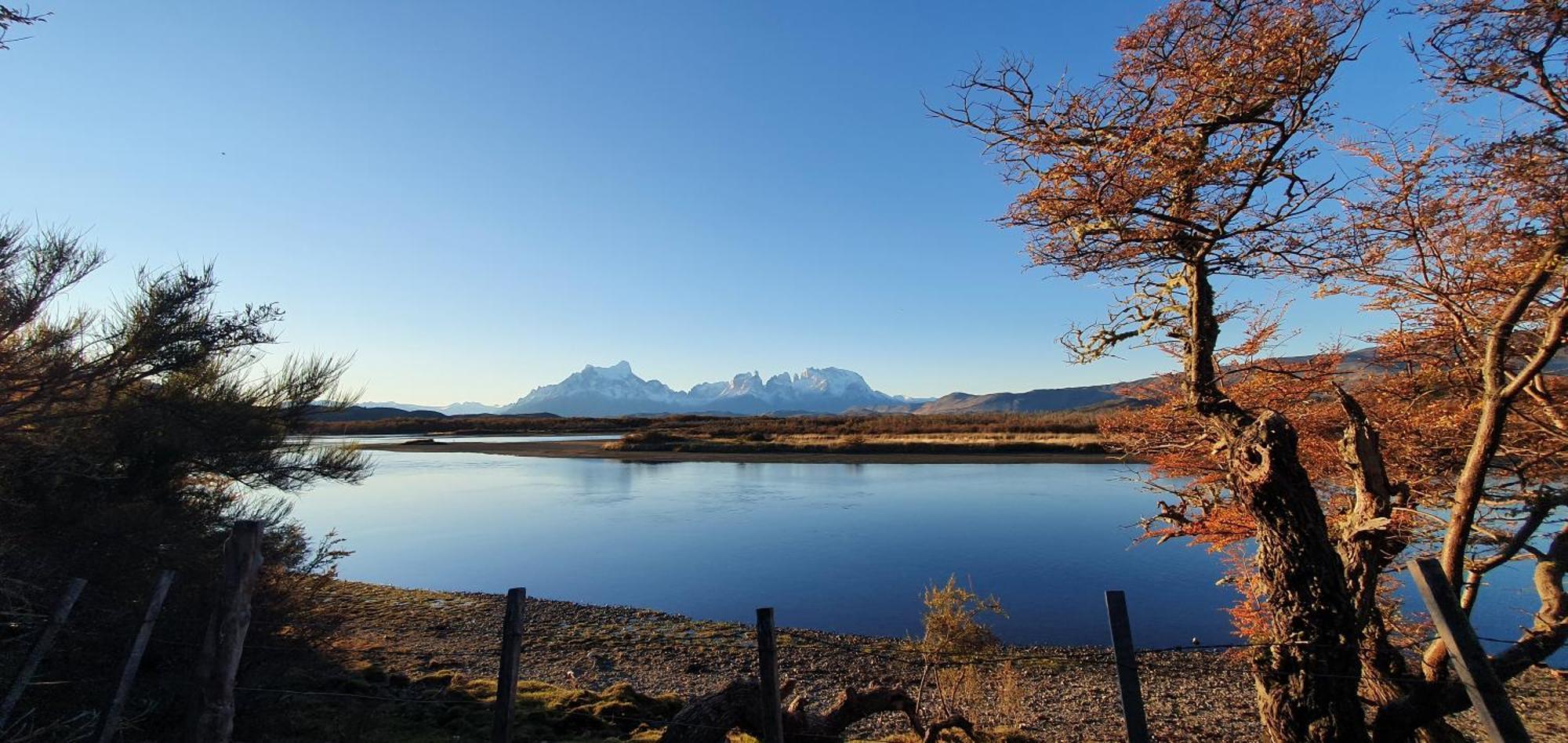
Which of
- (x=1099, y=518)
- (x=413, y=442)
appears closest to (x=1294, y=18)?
(x=1099, y=518)

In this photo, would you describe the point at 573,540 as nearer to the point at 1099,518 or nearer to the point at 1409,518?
the point at 1099,518

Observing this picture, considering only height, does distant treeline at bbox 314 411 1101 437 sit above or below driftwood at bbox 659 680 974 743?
above

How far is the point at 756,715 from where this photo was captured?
6375mm

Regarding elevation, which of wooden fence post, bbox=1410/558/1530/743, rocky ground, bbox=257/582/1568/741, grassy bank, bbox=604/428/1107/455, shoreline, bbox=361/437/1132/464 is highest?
wooden fence post, bbox=1410/558/1530/743

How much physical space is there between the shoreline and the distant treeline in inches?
307

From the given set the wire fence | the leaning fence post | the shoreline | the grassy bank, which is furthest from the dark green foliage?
the grassy bank

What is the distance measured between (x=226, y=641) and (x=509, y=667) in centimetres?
202

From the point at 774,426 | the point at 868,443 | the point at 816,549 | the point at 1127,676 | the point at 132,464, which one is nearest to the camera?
the point at 1127,676

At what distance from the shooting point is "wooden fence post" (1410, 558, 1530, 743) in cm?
370

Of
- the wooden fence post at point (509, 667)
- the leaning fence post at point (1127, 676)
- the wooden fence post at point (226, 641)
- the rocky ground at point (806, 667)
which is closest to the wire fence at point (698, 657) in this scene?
the rocky ground at point (806, 667)

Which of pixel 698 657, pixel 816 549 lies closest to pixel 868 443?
pixel 816 549

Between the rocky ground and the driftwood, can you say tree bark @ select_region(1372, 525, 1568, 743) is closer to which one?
the rocky ground

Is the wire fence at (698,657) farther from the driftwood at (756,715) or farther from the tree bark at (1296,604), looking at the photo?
the tree bark at (1296,604)

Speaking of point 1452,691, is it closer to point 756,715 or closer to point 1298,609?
point 1298,609
